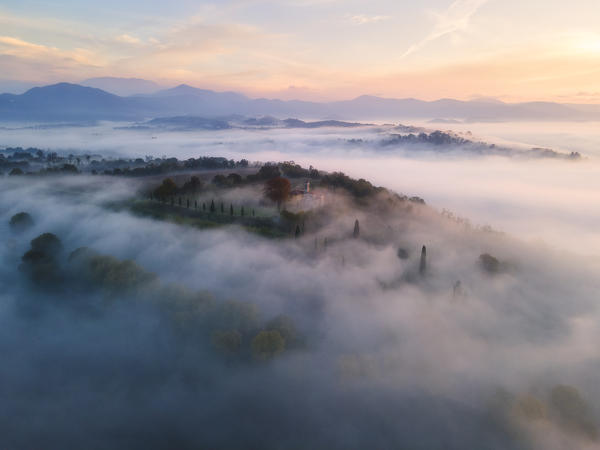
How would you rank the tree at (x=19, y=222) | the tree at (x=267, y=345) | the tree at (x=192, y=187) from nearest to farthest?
the tree at (x=267, y=345) → the tree at (x=19, y=222) → the tree at (x=192, y=187)

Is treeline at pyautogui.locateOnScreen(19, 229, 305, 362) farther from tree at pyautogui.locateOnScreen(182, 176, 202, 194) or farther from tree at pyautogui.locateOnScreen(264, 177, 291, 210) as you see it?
tree at pyautogui.locateOnScreen(264, 177, 291, 210)

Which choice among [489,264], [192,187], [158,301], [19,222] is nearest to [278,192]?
[192,187]

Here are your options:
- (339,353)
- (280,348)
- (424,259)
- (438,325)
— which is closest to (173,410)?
(280,348)

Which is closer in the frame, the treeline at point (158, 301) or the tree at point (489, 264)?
the treeline at point (158, 301)

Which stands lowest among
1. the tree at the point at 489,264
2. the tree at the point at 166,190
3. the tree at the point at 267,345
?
the tree at the point at 267,345

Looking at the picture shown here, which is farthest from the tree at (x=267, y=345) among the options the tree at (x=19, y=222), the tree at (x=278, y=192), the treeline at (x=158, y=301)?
the tree at (x=19, y=222)

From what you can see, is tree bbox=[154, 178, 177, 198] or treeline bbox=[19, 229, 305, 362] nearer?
treeline bbox=[19, 229, 305, 362]

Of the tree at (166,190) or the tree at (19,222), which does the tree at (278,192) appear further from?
the tree at (19,222)

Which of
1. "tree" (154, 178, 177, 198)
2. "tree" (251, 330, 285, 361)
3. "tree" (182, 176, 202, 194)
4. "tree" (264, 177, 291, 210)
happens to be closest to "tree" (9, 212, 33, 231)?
"tree" (154, 178, 177, 198)
